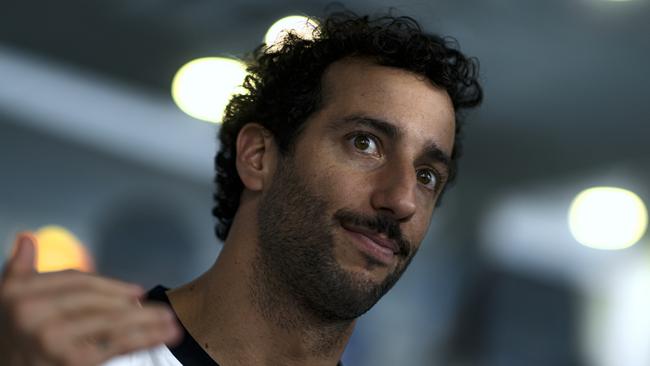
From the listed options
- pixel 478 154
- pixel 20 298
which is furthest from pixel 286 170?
pixel 478 154

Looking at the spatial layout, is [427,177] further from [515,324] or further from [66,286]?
[515,324]

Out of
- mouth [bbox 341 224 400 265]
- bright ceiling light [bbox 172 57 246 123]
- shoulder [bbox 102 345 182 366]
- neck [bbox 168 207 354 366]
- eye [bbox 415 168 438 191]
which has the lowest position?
shoulder [bbox 102 345 182 366]

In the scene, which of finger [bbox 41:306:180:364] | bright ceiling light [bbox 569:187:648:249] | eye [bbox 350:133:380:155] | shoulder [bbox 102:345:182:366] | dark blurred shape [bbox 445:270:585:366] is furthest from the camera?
bright ceiling light [bbox 569:187:648:249]

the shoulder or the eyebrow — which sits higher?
the eyebrow

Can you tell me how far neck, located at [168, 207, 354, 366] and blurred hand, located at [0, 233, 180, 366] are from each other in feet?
1.66

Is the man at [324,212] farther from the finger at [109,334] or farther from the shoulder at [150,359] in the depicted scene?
the finger at [109,334]

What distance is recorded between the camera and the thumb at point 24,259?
0.65 m

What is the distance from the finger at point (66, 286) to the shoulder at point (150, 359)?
0.42 metres

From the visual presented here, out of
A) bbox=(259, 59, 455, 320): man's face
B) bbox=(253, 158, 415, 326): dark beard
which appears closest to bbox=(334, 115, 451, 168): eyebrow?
bbox=(259, 59, 455, 320): man's face

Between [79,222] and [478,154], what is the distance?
1.14 metres

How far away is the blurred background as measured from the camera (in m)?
2.30

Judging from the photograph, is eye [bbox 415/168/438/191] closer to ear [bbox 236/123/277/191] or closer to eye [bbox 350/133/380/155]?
eye [bbox 350/133/380/155]

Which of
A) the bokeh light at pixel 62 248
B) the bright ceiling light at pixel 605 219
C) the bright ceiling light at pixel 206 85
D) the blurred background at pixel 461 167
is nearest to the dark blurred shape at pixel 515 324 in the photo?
the blurred background at pixel 461 167

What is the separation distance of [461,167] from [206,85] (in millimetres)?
801
